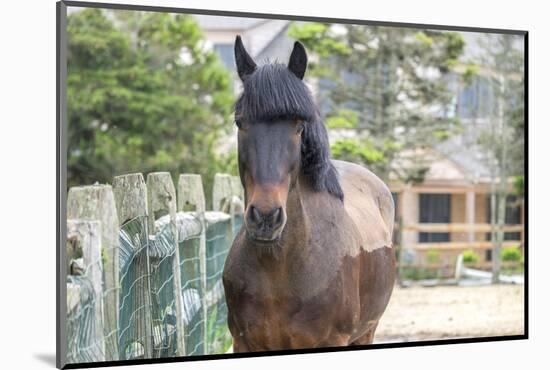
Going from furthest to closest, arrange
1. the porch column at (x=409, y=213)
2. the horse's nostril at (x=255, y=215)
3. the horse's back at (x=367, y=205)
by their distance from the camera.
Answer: the porch column at (x=409, y=213)
the horse's back at (x=367, y=205)
the horse's nostril at (x=255, y=215)

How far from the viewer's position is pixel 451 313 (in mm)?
7992

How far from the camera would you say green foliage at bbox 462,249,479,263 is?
30.6ft

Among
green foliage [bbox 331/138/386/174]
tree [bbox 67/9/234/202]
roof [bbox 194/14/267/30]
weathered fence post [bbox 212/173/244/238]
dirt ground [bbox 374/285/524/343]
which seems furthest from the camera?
roof [bbox 194/14/267/30]

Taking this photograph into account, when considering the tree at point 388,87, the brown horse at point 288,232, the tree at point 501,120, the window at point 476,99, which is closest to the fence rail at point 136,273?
the brown horse at point 288,232

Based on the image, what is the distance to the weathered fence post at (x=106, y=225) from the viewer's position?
3033mm

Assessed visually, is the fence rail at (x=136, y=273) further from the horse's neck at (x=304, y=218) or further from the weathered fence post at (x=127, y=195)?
→ the horse's neck at (x=304, y=218)

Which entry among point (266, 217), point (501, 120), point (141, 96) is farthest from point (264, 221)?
point (141, 96)

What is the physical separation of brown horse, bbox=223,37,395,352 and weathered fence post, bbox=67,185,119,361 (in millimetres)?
449

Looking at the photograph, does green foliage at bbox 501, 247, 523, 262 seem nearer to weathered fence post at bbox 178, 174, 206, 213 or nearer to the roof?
the roof

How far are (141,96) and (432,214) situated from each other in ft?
13.2

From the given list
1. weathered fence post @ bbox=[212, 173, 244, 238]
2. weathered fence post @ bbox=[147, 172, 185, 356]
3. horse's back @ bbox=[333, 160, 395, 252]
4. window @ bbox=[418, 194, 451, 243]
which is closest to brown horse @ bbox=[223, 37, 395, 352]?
horse's back @ bbox=[333, 160, 395, 252]

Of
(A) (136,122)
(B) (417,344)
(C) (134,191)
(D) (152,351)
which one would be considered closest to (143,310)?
(D) (152,351)

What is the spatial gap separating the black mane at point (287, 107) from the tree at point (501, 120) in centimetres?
595

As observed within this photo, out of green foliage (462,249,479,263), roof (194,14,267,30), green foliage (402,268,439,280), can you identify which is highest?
roof (194,14,267,30)
